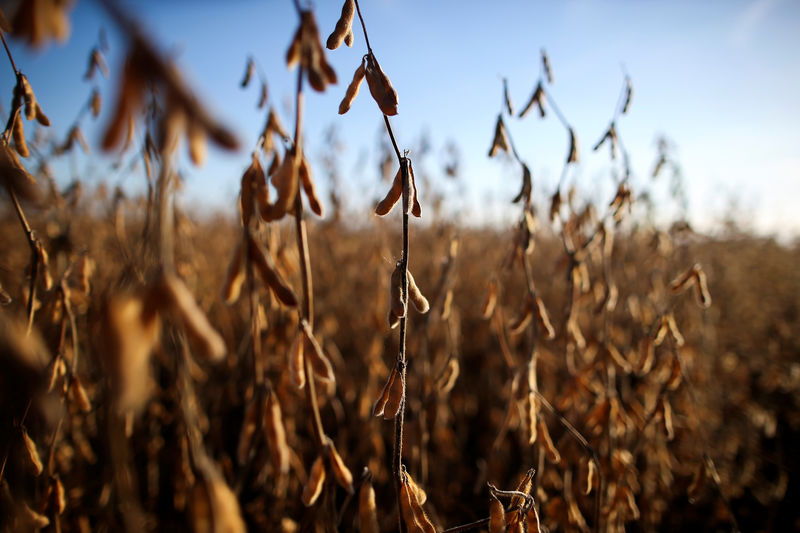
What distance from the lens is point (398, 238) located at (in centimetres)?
421

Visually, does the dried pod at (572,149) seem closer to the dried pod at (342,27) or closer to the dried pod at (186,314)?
the dried pod at (342,27)

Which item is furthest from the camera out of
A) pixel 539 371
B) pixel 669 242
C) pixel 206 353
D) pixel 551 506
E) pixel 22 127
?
pixel 539 371

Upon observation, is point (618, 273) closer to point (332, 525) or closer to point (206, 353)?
point (332, 525)

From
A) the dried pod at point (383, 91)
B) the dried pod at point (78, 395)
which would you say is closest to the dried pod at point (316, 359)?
the dried pod at point (383, 91)

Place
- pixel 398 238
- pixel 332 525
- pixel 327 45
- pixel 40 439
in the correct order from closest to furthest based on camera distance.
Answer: pixel 327 45
pixel 332 525
pixel 40 439
pixel 398 238

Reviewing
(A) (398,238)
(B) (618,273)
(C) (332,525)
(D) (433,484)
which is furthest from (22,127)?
(B) (618,273)

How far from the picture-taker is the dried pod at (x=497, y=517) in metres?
0.88

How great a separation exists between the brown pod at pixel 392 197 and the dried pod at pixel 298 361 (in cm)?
30

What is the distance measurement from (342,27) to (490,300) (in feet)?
3.00

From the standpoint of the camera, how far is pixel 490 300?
4.36 ft

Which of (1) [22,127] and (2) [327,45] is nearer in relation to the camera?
(2) [327,45]

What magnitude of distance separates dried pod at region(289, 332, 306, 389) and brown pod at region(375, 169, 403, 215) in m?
0.30

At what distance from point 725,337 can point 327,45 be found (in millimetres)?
4767

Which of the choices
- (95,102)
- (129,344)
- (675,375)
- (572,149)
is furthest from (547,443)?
(95,102)
